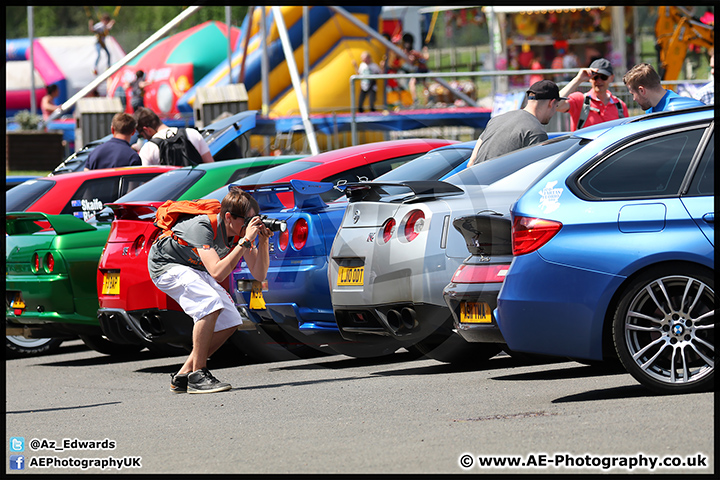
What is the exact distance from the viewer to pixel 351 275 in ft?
25.4

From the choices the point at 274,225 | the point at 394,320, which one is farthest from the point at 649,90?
the point at 274,225

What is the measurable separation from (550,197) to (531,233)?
0.24m

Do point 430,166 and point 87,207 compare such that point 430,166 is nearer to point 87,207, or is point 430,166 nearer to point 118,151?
point 87,207

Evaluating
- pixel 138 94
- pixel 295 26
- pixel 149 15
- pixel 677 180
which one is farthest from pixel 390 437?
pixel 149 15

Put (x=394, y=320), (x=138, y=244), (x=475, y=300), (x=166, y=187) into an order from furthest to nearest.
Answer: (x=166, y=187) → (x=138, y=244) → (x=394, y=320) → (x=475, y=300)

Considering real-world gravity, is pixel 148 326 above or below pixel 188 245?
below

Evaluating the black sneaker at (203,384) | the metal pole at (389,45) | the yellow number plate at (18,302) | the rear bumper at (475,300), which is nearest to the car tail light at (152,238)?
the black sneaker at (203,384)

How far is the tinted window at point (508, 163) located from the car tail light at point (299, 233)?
44.4 inches

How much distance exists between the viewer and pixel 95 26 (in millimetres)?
32062

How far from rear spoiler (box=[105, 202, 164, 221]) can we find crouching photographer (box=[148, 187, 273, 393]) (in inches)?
38.0

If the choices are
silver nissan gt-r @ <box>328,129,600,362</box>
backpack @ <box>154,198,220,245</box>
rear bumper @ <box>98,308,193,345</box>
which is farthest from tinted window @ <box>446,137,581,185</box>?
rear bumper @ <box>98,308,193,345</box>

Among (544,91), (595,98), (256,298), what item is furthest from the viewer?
(595,98)

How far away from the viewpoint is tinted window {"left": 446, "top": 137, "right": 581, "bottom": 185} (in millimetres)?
7691

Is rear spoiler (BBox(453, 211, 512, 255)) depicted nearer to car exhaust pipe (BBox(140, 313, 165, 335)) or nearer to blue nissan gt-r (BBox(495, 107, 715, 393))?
blue nissan gt-r (BBox(495, 107, 715, 393))
